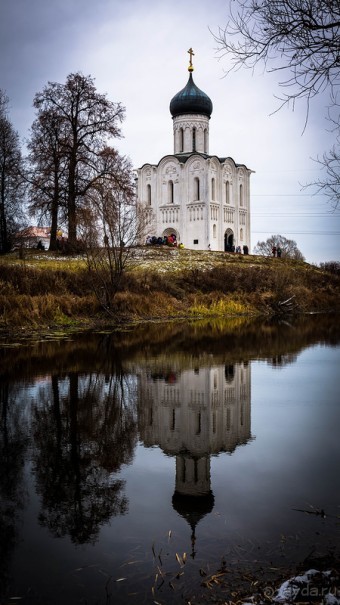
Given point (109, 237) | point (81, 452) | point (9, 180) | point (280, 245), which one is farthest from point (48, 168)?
point (280, 245)

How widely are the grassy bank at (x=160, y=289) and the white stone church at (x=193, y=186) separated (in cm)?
1223

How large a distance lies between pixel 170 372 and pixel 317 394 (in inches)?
127

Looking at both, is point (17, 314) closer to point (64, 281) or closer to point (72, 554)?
point (64, 281)

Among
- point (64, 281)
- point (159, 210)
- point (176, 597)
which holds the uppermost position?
point (159, 210)

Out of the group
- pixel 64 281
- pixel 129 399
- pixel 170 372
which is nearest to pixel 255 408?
pixel 129 399

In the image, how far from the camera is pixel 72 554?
4199 mm

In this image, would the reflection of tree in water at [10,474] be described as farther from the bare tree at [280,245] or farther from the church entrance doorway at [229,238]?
the bare tree at [280,245]

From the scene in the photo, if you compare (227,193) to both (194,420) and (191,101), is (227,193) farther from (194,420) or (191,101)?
(194,420)

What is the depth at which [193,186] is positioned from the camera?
5603 centimetres

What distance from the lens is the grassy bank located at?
21.2 m

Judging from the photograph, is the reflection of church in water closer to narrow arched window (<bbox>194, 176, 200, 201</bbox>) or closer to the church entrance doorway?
narrow arched window (<bbox>194, 176, 200, 201</bbox>)

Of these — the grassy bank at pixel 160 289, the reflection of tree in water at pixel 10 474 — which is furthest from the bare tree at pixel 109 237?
the reflection of tree in water at pixel 10 474

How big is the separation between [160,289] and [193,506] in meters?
23.1

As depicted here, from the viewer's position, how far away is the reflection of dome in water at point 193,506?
15.8 ft
